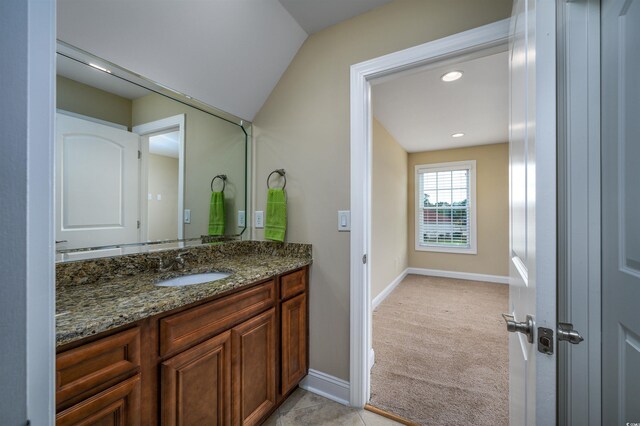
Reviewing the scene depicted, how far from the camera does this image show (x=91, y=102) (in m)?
1.27

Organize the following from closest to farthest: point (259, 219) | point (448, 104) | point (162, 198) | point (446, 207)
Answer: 1. point (162, 198)
2. point (259, 219)
3. point (448, 104)
4. point (446, 207)

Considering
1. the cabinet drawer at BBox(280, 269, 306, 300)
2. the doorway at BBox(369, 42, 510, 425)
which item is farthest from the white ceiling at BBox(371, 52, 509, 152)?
the cabinet drawer at BBox(280, 269, 306, 300)

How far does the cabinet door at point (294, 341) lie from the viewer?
1.56 m

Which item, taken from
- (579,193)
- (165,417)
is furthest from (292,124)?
(165,417)

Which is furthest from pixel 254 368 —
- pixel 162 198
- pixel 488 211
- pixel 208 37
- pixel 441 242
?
pixel 488 211

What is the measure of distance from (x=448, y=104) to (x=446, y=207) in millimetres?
2538

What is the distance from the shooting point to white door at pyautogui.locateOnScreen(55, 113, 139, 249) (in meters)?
1.18

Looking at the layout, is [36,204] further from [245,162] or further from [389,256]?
[389,256]

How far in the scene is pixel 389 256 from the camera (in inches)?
160

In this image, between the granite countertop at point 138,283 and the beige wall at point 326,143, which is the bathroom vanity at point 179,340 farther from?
the beige wall at point 326,143

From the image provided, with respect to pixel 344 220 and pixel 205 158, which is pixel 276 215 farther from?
pixel 205 158

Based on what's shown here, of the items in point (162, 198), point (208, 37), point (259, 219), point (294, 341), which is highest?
point (208, 37)

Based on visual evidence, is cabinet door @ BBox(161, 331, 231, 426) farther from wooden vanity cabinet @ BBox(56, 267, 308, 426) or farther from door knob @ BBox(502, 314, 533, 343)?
door knob @ BBox(502, 314, 533, 343)

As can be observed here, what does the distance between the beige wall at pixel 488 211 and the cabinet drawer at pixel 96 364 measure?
16.8 ft
